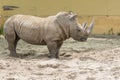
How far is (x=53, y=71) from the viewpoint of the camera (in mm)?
7422

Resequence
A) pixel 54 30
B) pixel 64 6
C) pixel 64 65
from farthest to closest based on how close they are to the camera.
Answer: pixel 64 6, pixel 54 30, pixel 64 65

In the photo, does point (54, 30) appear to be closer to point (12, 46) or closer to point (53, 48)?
point (53, 48)

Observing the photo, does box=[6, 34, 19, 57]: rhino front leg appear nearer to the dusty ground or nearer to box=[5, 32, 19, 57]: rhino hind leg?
box=[5, 32, 19, 57]: rhino hind leg

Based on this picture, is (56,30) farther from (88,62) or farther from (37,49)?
(37,49)

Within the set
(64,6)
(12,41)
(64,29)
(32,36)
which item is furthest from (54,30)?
(64,6)

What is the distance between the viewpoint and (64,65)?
8.02 m

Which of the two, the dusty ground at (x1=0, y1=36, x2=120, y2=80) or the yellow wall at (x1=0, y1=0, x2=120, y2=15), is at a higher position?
the dusty ground at (x1=0, y1=36, x2=120, y2=80)

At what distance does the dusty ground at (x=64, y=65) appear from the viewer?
6.95 m

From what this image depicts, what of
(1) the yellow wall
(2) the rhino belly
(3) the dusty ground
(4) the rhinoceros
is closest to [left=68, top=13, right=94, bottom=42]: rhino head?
(4) the rhinoceros

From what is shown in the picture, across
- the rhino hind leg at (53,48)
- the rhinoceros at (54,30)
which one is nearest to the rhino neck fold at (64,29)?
the rhinoceros at (54,30)

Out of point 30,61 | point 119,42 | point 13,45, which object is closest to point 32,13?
point 119,42

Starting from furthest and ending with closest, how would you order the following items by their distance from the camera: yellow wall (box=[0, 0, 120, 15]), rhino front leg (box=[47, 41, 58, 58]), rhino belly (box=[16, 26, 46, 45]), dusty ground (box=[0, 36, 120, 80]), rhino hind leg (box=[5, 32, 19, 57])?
yellow wall (box=[0, 0, 120, 15]) → rhino hind leg (box=[5, 32, 19, 57]) → rhino belly (box=[16, 26, 46, 45]) → rhino front leg (box=[47, 41, 58, 58]) → dusty ground (box=[0, 36, 120, 80])

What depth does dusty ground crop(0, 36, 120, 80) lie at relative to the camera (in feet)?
22.8

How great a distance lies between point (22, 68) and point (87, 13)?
26.0ft
